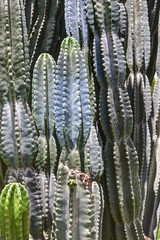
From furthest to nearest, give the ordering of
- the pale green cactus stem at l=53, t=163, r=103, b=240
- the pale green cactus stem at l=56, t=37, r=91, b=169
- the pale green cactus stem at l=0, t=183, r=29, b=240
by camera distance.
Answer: the pale green cactus stem at l=56, t=37, r=91, b=169, the pale green cactus stem at l=53, t=163, r=103, b=240, the pale green cactus stem at l=0, t=183, r=29, b=240

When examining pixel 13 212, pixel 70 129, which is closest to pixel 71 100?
pixel 70 129

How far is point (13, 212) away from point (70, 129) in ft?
2.10

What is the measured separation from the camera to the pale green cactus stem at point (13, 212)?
1.94 metres

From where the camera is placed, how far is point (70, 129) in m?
2.27

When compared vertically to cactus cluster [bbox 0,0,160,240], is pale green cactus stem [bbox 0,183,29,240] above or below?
below

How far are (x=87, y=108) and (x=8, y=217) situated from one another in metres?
0.86

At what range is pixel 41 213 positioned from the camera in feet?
7.36

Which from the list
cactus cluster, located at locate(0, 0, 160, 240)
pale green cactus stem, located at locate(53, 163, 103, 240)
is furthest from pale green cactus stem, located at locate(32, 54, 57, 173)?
pale green cactus stem, located at locate(53, 163, 103, 240)

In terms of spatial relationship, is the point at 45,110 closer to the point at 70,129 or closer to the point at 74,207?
the point at 70,129

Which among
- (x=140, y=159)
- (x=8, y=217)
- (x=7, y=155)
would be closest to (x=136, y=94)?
(x=140, y=159)

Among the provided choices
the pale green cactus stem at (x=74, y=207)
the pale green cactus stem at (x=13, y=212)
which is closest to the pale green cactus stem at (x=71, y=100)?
the pale green cactus stem at (x=74, y=207)

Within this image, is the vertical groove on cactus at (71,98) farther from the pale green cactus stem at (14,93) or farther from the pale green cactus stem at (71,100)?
the pale green cactus stem at (14,93)

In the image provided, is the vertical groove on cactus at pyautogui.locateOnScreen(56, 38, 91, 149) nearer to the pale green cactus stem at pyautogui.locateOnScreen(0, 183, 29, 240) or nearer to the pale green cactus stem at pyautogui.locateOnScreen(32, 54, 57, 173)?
the pale green cactus stem at pyautogui.locateOnScreen(32, 54, 57, 173)

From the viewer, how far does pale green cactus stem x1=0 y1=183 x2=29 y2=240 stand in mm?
1943
